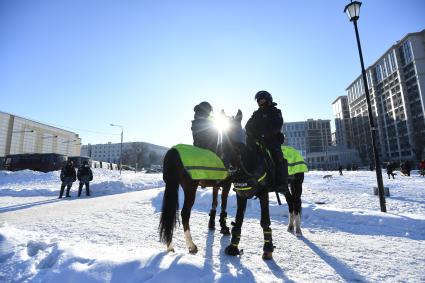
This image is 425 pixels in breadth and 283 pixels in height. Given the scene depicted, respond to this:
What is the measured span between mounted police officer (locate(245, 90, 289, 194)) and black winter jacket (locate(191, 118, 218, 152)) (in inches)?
28.6

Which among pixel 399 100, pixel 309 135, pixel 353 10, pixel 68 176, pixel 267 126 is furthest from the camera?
pixel 309 135

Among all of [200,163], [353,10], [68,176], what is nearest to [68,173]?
[68,176]

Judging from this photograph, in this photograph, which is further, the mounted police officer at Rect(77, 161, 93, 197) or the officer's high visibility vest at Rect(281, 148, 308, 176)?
the mounted police officer at Rect(77, 161, 93, 197)

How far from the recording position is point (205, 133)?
496cm

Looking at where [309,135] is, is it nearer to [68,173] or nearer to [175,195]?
[68,173]

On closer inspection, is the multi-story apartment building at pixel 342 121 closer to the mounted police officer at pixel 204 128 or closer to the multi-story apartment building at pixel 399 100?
the multi-story apartment building at pixel 399 100

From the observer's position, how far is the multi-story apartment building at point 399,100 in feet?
316

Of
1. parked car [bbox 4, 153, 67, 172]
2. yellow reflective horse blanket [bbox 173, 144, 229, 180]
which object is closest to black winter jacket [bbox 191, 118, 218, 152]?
yellow reflective horse blanket [bbox 173, 144, 229, 180]

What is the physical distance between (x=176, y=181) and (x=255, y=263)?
1648 millimetres

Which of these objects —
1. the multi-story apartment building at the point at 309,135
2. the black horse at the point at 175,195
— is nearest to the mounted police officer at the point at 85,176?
the black horse at the point at 175,195

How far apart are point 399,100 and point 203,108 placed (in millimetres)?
128064

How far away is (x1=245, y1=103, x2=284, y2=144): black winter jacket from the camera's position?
167 inches

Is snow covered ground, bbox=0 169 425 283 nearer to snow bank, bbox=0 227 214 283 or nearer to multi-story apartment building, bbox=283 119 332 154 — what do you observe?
snow bank, bbox=0 227 214 283

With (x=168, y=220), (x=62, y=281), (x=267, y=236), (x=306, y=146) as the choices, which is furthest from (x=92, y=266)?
(x=306, y=146)
